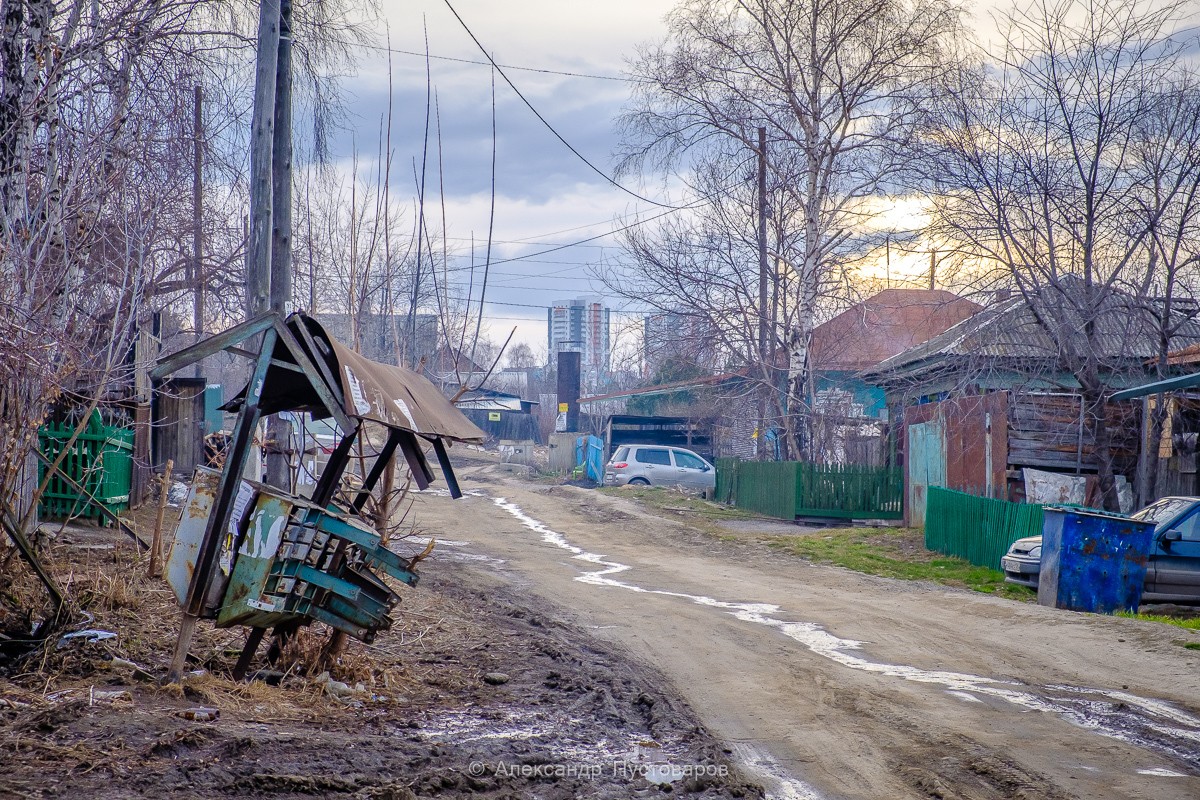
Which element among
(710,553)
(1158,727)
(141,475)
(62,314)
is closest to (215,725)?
(62,314)

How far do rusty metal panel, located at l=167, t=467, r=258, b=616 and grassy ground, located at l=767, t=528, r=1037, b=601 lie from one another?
10.3m

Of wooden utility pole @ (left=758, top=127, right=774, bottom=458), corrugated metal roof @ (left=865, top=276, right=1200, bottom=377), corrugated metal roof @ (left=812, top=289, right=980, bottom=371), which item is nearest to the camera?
corrugated metal roof @ (left=865, top=276, right=1200, bottom=377)

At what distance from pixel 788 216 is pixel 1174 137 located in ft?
31.2

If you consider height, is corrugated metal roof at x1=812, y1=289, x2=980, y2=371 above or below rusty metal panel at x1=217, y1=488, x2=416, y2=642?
above

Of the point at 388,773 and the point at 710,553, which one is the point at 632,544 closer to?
the point at 710,553

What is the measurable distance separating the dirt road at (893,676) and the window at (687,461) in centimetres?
1798

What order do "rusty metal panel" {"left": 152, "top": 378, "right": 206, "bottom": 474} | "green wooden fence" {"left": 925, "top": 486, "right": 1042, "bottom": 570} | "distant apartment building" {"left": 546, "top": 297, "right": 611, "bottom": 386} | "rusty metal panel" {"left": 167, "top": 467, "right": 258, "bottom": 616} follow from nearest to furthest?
"rusty metal panel" {"left": 167, "top": 467, "right": 258, "bottom": 616} → "green wooden fence" {"left": 925, "top": 486, "right": 1042, "bottom": 570} → "rusty metal panel" {"left": 152, "top": 378, "right": 206, "bottom": 474} → "distant apartment building" {"left": 546, "top": 297, "right": 611, "bottom": 386}

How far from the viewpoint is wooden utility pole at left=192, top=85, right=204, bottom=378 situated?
12.2m

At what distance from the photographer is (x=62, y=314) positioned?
8602 mm

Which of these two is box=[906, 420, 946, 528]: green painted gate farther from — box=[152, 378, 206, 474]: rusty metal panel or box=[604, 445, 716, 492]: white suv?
box=[152, 378, 206, 474]: rusty metal panel

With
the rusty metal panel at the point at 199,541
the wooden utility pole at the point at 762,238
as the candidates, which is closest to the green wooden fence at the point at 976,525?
the wooden utility pole at the point at 762,238

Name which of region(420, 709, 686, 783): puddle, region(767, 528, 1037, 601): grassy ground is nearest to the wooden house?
region(767, 528, 1037, 601): grassy ground

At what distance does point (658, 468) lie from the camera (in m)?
33.5

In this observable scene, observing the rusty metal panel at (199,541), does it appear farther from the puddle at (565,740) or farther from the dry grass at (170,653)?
the puddle at (565,740)
